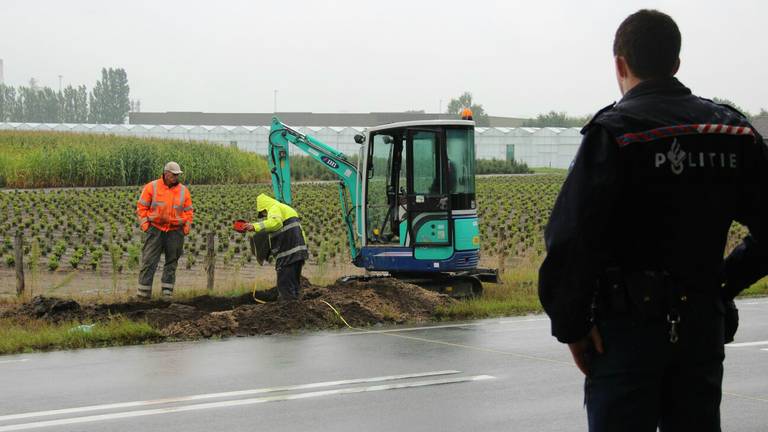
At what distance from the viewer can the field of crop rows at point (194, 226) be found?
20.1 meters

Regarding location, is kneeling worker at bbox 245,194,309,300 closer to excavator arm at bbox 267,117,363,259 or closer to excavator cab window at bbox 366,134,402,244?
excavator cab window at bbox 366,134,402,244

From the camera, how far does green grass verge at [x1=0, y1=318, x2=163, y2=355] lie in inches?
429

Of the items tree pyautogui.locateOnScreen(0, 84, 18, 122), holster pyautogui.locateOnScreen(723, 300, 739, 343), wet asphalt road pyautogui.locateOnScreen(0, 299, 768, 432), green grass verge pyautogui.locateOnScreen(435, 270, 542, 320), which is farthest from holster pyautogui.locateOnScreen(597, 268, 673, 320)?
tree pyautogui.locateOnScreen(0, 84, 18, 122)

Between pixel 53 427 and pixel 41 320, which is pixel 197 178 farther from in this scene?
pixel 53 427

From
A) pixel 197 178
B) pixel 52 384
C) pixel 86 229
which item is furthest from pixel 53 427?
pixel 197 178

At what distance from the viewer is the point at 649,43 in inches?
135

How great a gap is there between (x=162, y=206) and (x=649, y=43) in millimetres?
12243

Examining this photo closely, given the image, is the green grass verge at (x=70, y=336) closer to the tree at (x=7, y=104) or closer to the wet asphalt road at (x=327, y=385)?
the wet asphalt road at (x=327, y=385)

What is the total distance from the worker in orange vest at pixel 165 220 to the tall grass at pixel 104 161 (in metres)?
29.1

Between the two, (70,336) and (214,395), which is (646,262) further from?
(70,336)

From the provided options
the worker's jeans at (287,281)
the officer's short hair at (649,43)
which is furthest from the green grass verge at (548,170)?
the officer's short hair at (649,43)

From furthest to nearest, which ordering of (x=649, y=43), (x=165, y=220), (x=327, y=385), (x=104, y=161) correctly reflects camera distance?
1. (x=104, y=161)
2. (x=165, y=220)
3. (x=327, y=385)
4. (x=649, y=43)

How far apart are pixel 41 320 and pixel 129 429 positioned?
5.73 metres

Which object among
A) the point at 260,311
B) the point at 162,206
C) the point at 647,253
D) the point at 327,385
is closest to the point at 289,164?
the point at 162,206
